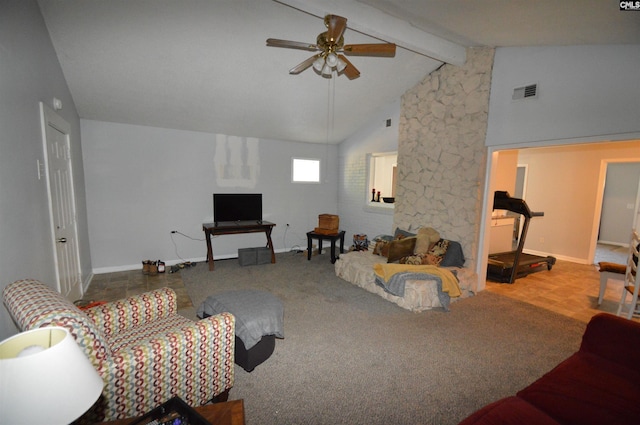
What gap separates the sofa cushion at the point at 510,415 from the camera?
4.00ft

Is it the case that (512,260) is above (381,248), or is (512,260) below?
below

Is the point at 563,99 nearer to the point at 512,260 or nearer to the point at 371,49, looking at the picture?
the point at 371,49

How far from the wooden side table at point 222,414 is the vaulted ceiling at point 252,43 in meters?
3.02

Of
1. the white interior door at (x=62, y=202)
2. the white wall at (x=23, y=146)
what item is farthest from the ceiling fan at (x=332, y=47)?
→ the white interior door at (x=62, y=202)

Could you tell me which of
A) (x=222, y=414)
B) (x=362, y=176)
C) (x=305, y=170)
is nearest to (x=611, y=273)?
(x=362, y=176)

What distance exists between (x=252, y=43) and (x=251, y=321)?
116 inches

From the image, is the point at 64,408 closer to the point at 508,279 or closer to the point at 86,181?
the point at 86,181

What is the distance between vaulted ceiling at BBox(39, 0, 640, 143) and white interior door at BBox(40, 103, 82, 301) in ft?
2.76

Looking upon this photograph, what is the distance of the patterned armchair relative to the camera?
126 cm

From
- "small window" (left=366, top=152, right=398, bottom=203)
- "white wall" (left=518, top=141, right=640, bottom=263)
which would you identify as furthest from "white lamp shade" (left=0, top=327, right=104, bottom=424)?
"white wall" (left=518, top=141, right=640, bottom=263)

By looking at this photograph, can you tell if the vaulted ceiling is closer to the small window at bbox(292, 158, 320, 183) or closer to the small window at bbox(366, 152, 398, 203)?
the small window at bbox(366, 152, 398, 203)

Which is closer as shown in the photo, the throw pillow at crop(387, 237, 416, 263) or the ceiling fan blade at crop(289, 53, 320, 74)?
the ceiling fan blade at crop(289, 53, 320, 74)

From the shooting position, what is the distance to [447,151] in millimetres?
4160

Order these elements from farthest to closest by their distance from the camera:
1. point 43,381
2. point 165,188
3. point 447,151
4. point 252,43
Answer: point 165,188, point 447,151, point 252,43, point 43,381
